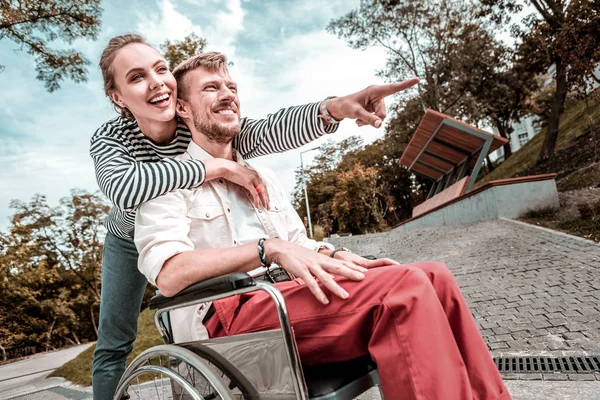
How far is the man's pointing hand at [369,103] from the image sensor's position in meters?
1.63

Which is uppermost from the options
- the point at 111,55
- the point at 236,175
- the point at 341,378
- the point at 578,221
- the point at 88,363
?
the point at 111,55

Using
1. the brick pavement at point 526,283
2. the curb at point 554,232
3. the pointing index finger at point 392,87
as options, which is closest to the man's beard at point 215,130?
the pointing index finger at point 392,87

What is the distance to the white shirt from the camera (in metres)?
1.54

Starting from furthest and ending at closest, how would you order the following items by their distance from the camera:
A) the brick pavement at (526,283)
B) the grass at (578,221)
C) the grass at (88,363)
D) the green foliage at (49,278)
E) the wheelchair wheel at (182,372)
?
the green foliage at (49,278) < the grass at (578,221) < the grass at (88,363) < the brick pavement at (526,283) < the wheelchair wheel at (182,372)

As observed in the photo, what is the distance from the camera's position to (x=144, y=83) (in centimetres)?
180

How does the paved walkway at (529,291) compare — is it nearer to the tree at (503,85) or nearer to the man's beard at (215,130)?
the man's beard at (215,130)

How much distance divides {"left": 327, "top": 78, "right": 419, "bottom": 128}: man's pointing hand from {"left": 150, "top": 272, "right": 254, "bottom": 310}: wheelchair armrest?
0.76 meters

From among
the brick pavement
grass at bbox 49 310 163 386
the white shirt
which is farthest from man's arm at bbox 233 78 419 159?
grass at bbox 49 310 163 386

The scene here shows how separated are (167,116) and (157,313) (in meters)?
0.79

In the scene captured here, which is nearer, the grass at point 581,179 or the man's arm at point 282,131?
the man's arm at point 282,131

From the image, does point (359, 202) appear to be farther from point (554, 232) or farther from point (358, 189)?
point (554, 232)

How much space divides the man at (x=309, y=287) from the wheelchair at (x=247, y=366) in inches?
2.6

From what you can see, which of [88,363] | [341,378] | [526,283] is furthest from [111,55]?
[88,363]

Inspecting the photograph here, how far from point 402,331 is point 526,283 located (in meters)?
4.59
